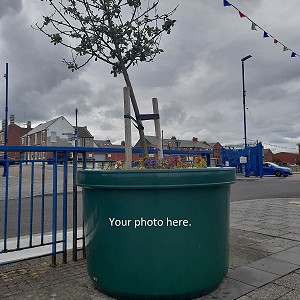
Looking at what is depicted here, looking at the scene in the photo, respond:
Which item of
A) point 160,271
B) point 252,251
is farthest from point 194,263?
point 252,251

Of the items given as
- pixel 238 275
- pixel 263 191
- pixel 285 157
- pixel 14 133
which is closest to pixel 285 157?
pixel 285 157

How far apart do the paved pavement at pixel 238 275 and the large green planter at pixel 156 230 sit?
296mm

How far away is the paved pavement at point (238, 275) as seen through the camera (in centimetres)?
277

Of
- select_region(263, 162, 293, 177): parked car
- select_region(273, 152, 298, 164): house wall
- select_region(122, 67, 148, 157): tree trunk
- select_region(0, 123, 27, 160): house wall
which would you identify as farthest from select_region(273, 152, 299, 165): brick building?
select_region(122, 67, 148, 157): tree trunk

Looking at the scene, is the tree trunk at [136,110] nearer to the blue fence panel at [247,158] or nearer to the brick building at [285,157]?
the blue fence panel at [247,158]

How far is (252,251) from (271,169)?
77.1ft

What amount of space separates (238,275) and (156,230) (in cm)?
134

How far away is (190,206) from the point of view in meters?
2.51

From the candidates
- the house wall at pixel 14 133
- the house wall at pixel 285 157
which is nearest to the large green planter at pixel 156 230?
the house wall at pixel 14 133

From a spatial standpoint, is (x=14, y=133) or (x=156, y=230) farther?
(x=14, y=133)

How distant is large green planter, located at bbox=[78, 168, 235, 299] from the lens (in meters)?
2.46

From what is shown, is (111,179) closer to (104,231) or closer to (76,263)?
(104,231)

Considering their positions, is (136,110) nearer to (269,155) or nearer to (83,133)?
(83,133)

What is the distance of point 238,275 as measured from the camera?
325 cm
